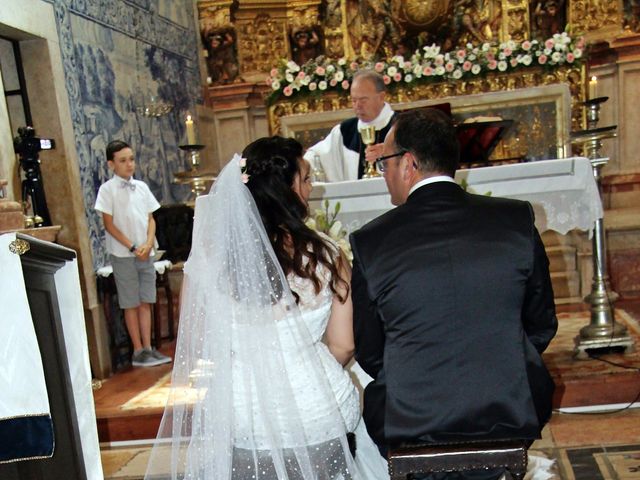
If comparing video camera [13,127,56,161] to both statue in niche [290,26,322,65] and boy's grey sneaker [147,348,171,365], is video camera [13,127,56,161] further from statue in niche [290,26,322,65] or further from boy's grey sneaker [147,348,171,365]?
statue in niche [290,26,322,65]

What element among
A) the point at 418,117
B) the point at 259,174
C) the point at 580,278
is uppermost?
the point at 418,117

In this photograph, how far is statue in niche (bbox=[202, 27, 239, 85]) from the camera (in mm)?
9031

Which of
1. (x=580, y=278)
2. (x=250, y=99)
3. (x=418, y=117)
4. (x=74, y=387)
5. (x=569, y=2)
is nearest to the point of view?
(x=418, y=117)

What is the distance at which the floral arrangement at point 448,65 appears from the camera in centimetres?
712

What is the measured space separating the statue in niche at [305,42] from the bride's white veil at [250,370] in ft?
24.8

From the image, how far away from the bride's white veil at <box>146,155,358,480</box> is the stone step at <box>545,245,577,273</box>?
5.14m

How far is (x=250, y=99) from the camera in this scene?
9.24m

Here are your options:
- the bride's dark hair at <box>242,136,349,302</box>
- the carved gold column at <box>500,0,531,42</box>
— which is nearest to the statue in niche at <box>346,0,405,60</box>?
the carved gold column at <box>500,0,531,42</box>

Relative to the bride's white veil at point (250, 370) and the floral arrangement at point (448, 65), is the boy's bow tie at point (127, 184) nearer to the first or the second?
the floral arrangement at point (448, 65)

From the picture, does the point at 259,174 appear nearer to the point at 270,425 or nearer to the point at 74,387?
the point at 270,425

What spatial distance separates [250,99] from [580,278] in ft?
16.6

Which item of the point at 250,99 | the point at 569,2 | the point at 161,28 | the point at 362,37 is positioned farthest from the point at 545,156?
the point at 161,28

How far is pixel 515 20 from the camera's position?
8.64 m

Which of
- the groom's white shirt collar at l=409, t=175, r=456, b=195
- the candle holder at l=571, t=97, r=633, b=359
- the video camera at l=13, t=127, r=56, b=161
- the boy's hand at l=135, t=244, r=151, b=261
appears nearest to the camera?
the groom's white shirt collar at l=409, t=175, r=456, b=195
